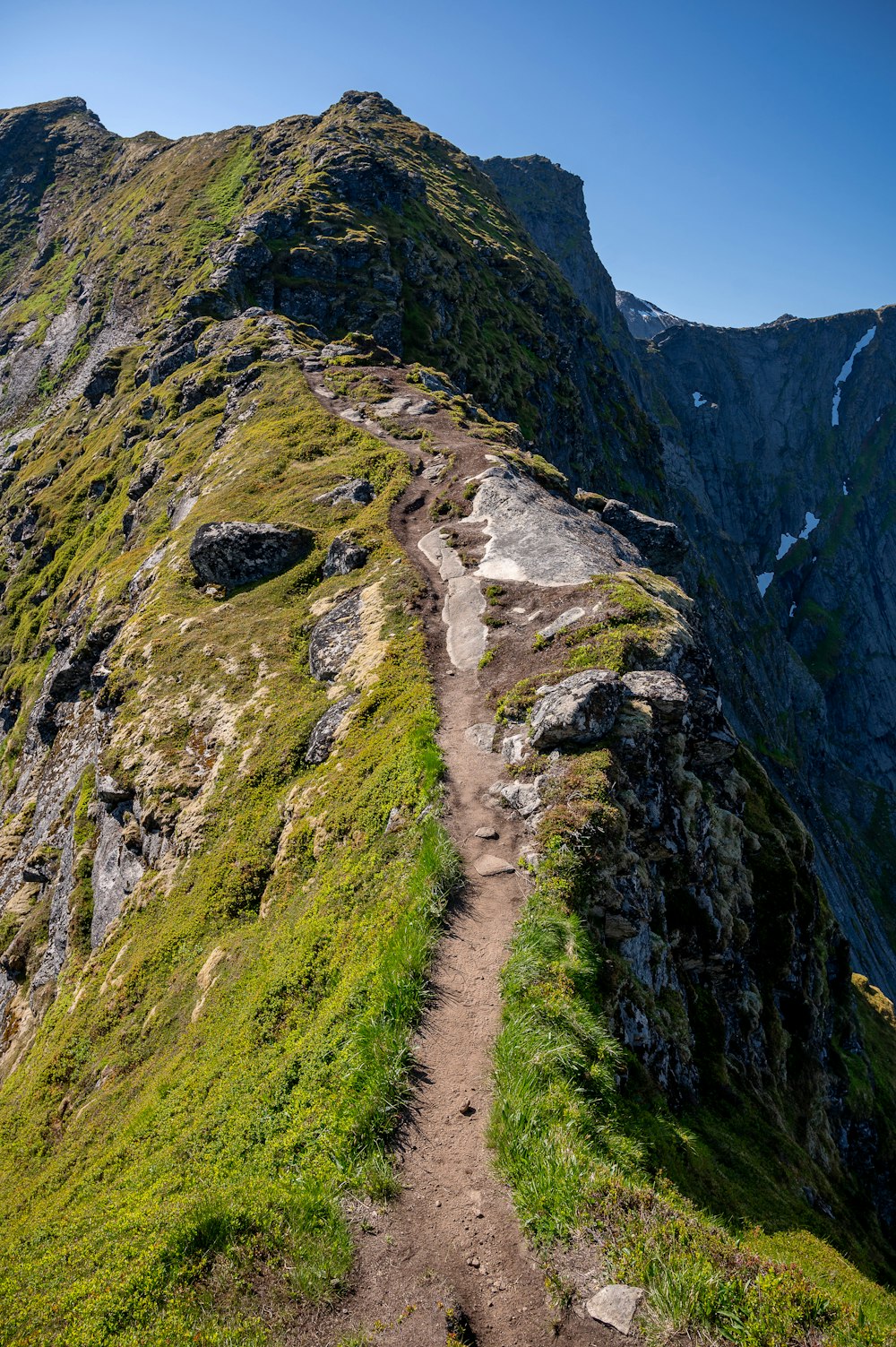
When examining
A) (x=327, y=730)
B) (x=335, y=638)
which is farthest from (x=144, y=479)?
(x=327, y=730)

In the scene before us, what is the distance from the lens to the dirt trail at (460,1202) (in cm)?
911

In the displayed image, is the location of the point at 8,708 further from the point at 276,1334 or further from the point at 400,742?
the point at 276,1334

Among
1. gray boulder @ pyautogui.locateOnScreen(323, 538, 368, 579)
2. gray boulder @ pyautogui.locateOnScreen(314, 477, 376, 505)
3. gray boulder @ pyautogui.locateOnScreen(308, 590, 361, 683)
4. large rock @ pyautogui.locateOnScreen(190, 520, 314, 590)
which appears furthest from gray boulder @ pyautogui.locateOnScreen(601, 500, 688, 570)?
gray boulder @ pyautogui.locateOnScreen(308, 590, 361, 683)

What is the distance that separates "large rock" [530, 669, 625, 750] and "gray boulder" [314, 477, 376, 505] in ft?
92.6

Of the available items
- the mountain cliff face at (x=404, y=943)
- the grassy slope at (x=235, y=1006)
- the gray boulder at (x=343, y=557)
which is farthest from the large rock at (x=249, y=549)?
the gray boulder at (x=343, y=557)

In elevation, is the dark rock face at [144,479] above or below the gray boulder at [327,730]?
above

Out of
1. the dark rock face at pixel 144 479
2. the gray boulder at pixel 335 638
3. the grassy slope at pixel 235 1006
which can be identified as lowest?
the grassy slope at pixel 235 1006

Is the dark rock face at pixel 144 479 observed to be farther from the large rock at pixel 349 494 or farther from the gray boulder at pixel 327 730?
the gray boulder at pixel 327 730

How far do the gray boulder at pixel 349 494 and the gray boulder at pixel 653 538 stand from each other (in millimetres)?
28357

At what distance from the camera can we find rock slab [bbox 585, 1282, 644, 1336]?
8773mm

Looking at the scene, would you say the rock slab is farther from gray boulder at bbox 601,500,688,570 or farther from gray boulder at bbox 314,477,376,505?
gray boulder at bbox 601,500,688,570

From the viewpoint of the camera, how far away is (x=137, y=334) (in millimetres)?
124938

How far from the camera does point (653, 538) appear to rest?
6881 centimetres

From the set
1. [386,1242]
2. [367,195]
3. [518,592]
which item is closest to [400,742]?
[518,592]
